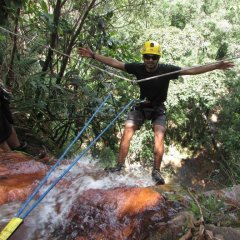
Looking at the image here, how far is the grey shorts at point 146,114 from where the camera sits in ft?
14.2

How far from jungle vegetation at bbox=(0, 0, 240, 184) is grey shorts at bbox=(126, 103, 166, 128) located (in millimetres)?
963

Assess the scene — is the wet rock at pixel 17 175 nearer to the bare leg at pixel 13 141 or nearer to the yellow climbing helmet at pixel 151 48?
the bare leg at pixel 13 141

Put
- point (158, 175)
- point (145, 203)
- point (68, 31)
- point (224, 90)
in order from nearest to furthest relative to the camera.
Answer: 1. point (145, 203)
2. point (158, 175)
3. point (68, 31)
4. point (224, 90)

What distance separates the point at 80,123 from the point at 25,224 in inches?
129

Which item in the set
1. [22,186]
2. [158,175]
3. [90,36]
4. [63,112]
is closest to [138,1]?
[90,36]

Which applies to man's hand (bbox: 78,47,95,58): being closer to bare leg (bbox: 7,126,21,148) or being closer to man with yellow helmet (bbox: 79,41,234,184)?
man with yellow helmet (bbox: 79,41,234,184)

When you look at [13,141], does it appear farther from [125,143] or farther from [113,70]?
[113,70]

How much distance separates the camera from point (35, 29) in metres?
5.46

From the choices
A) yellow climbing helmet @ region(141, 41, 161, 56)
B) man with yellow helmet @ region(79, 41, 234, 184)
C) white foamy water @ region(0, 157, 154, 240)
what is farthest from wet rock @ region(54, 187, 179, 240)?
yellow climbing helmet @ region(141, 41, 161, 56)

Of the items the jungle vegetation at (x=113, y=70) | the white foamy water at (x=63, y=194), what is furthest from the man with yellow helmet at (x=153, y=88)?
Answer: the jungle vegetation at (x=113, y=70)

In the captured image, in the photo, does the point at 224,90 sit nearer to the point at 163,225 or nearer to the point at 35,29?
the point at 35,29

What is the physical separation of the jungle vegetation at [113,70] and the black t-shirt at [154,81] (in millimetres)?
781

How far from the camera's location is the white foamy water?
2676 mm

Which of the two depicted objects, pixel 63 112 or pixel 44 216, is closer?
pixel 44 216
